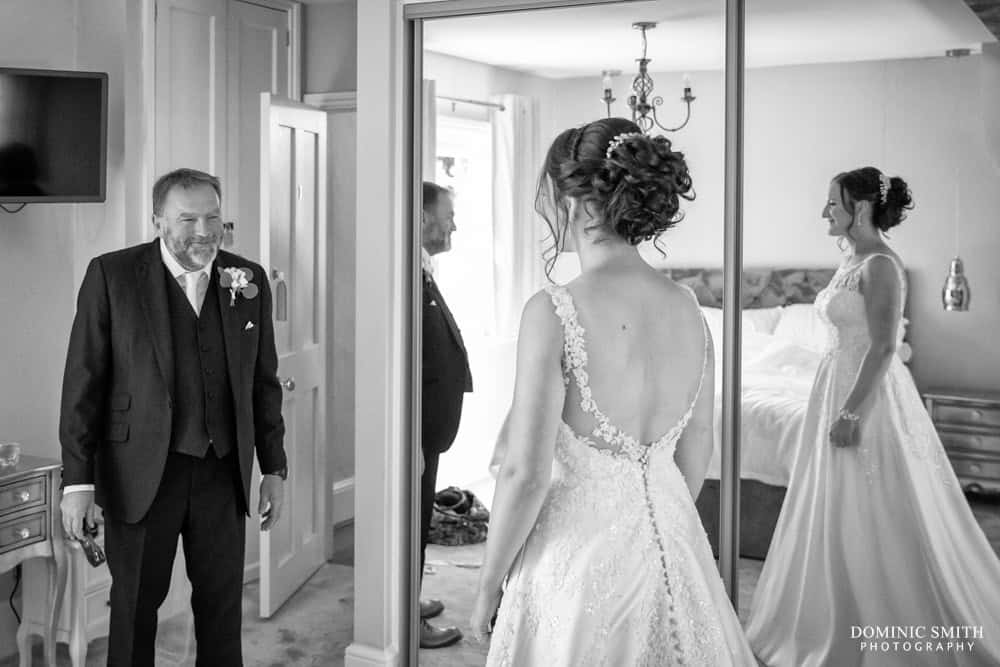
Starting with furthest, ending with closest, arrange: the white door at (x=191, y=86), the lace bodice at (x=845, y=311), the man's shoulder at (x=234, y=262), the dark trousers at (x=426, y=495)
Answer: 1. the white door at (x=191, y=86)
2. the dark trousers at (x=426, y=495)
3. the man's shoulder at (x=234, y=262)
4. the lace bodice at (x=845, y=311)

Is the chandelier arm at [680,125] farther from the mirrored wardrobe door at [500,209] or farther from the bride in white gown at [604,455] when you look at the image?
the bride in white gown at [604,455]

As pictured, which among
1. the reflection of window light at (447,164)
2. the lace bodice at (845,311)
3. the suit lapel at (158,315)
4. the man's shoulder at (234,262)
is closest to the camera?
the lace bodice at (845,311)

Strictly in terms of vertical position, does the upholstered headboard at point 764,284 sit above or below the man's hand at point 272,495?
above

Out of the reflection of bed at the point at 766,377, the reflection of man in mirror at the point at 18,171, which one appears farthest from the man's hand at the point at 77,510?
the reflection of bed at the point at 766,377

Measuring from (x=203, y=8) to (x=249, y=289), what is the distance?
4.68 feet

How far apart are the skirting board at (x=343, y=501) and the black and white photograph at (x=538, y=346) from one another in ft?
0.05

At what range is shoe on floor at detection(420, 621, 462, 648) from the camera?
3.25m

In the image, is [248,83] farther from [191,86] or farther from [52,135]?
[52,135]

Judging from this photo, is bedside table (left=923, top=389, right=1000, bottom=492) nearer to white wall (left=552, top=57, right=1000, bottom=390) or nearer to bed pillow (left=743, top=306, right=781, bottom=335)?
white wall (left=552, top=57, right=1000, bottom=390)

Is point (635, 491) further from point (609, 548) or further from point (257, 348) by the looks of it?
point (257, 348)

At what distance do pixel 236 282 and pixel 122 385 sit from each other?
40 cm

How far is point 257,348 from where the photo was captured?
9.58ft

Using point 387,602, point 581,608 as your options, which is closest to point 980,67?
point 581,608

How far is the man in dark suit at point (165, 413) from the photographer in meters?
2.70
